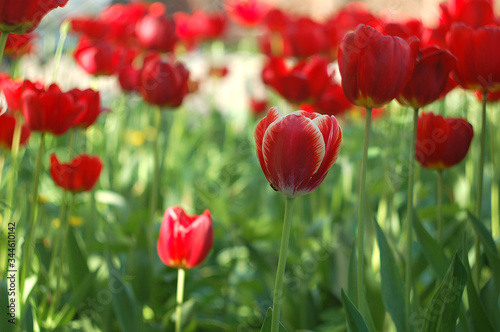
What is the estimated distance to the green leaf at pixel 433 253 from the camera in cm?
94

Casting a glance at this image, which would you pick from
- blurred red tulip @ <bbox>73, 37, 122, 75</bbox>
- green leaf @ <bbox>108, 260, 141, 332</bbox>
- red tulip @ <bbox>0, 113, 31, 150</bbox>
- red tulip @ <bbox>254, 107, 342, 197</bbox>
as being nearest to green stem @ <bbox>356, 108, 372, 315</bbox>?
red tulip @ <bbox>254, 107, 342, 197</bbox>

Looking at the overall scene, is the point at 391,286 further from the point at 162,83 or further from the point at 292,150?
the point at 162,83

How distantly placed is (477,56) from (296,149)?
1.42 ft

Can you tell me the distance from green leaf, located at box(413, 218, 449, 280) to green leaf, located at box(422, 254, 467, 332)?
16 centimetres

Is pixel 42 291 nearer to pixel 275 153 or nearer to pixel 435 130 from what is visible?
pixel 275 153

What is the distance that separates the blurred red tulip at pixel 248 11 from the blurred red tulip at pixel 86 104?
2062 mm

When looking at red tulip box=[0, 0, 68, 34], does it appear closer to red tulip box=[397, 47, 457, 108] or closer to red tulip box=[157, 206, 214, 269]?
red tulip box=[157, 206, 214, 269]

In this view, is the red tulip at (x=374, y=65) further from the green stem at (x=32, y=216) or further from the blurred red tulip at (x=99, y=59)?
the blurred red tulip at (x=99, y=59)

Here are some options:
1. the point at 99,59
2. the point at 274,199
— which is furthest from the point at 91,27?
the point at 274,199

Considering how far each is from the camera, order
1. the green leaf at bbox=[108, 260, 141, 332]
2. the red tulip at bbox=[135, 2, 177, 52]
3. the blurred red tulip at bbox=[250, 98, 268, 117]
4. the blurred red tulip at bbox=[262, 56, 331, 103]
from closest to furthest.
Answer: the green leaf at bbox=[108, 260, 141, 332] < the blurred red tulip at bbox=[262, 56, 331, 103] < the red tulip at bbox=[135, 2, 177, 52] < the blurred red tulip at bbox=[250, 98, 268, 117]

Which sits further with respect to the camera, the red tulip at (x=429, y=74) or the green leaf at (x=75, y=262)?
the green leaf at (x=75, y=262)

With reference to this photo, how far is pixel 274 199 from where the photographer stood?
1.91m

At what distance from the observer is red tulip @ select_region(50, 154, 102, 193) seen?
1.02 m

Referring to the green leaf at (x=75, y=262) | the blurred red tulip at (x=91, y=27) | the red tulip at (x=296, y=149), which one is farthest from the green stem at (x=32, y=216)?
the blurred red tulip at (x=91, y=27)
